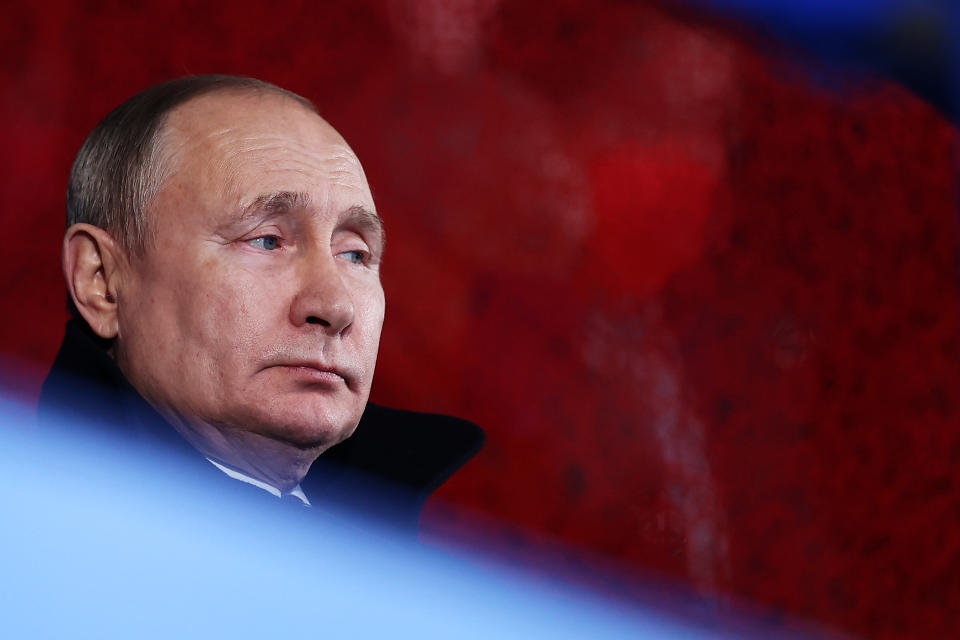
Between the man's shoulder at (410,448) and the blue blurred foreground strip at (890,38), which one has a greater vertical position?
the blue blurred foreground strip at (890,38)

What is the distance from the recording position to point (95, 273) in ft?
2.49

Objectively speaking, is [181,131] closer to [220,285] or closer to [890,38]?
[220,285]

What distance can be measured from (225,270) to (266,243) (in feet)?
0.13

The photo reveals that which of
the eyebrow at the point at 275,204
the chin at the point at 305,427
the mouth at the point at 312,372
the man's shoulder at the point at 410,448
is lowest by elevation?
the chin at the point at 305,427

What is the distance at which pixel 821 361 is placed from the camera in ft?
4.45

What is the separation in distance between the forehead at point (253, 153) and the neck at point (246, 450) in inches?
6.3

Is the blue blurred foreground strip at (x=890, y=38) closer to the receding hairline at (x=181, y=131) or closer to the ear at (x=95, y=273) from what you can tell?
the receding hairline at (x=181, y=131)

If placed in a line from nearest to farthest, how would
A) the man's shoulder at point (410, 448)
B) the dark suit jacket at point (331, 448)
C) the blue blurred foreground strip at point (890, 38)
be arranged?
the dark suit jacket at point (331, 448)
the man's shoulder at point (410, 448)
the blue blurred foreground strip at point (890, 38)

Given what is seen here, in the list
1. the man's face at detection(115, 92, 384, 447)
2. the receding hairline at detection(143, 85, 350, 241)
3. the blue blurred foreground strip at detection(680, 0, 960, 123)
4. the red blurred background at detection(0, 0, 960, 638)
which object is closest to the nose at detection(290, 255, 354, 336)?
the man's face at detection(115, 92, 384, 447)

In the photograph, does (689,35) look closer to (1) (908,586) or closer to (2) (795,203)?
(2) (795,203)

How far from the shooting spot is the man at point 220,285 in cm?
72

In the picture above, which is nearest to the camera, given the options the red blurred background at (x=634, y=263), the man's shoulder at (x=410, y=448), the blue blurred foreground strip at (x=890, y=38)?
the man's shoulder at (x=410, y=448)

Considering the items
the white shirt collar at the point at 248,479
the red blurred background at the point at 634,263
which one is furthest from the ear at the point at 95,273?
the red blurred background at the point at 634,263

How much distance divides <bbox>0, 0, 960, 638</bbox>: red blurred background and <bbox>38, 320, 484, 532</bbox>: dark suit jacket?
224 mm
